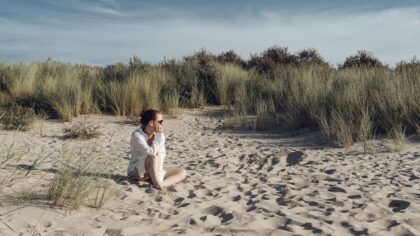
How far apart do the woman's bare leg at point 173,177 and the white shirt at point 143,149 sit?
0.24 feet

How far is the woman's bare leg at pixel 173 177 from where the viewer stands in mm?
6131

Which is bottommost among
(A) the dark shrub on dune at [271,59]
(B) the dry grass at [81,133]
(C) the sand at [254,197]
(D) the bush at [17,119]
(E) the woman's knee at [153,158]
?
(C) the sand at [254,197]

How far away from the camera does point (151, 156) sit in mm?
6102

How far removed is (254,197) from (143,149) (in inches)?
54.0

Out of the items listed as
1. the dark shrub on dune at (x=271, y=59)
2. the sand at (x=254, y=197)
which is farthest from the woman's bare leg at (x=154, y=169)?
the dark shrub on dune at (x=271, y=59)

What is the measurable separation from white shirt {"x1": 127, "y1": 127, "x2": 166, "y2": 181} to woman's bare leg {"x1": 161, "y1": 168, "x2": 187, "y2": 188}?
0.24 feet

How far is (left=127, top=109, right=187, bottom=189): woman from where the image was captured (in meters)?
6.07

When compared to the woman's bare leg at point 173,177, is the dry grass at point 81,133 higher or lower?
higher

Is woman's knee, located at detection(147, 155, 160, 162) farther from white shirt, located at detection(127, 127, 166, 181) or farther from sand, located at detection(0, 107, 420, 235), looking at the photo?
sand, located at detection(0, 107, 420, 235)

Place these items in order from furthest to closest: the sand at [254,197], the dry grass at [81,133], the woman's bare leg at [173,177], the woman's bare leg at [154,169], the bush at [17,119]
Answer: the bush at [17,119], the dry grass at [81,133], the woman's bare leg at [173,177], the woman's bare leg at [154,169], the sand at [254,197]

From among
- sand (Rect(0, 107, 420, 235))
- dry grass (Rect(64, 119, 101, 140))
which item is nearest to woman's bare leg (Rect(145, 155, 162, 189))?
sand (Rect(0, 107, 420, 235))

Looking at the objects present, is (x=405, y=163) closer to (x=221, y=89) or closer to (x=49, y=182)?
(x=49, y=182)

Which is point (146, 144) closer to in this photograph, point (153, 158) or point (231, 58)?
point (153, 158)

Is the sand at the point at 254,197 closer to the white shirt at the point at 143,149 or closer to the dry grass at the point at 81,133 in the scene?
the white shirt at the point at 143,149
